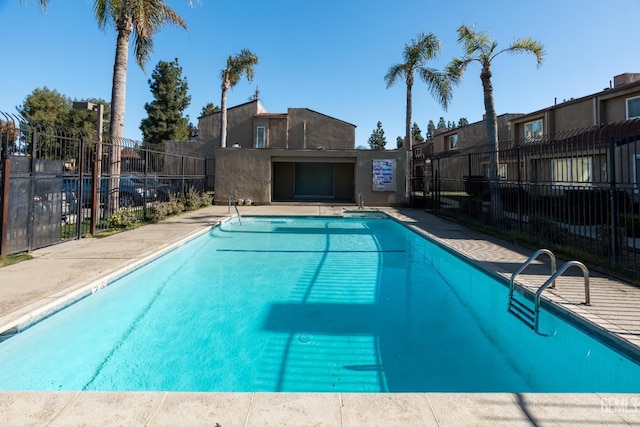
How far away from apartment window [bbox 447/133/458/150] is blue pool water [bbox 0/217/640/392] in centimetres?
2826

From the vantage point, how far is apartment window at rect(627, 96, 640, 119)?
16219 mm

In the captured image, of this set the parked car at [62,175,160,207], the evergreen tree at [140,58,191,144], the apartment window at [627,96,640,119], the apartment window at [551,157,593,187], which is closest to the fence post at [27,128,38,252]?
the parked car at [62,175,160,207]

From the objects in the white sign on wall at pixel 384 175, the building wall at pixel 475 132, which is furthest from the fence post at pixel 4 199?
the building wall at pixel 475 132

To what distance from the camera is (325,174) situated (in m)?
24.4

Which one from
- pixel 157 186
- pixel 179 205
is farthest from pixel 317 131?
pixel 157 186

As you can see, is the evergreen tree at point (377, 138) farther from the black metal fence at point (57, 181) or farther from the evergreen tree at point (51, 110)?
the black metal fence at point (57, 181)

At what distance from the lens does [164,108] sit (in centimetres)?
4397

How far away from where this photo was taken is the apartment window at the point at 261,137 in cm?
2710

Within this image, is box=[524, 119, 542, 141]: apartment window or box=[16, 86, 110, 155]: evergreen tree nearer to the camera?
box=[524, 119, 542, 141]: apartment window

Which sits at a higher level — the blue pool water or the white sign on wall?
the white sign on wall

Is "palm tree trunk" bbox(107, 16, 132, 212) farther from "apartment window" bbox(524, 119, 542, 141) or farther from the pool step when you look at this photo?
"apartment window" bbox(524, 119, 542, 141)

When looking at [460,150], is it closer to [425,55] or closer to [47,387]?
[425,55]

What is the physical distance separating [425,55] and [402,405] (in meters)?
22.3

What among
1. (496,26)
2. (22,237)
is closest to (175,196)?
(22,237)
